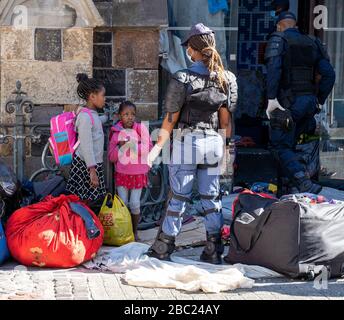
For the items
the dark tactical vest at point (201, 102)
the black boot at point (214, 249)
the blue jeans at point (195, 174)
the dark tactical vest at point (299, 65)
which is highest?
the dark tactical vest at point (299, 65)

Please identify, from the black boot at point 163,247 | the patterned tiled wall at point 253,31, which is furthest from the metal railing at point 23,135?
the patterned tiled wall at point 253,31

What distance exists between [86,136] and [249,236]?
1.46 metres

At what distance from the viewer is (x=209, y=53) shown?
21.3ft

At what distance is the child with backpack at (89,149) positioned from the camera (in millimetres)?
6914

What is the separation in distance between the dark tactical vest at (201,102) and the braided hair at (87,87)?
0.81 m

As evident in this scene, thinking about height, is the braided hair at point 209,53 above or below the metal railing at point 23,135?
above

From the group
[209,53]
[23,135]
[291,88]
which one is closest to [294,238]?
[209,53]

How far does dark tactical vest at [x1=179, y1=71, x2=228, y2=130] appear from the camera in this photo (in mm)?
6457

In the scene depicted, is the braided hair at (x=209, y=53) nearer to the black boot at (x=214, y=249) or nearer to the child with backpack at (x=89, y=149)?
the child with backpack at (x=89, y=149)

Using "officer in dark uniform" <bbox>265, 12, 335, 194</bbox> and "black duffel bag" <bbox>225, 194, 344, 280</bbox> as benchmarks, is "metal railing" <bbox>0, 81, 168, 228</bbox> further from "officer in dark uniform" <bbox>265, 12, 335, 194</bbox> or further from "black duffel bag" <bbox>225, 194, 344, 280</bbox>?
"black duffel bag" <bbox>225, 194, 344, 280</bbox>

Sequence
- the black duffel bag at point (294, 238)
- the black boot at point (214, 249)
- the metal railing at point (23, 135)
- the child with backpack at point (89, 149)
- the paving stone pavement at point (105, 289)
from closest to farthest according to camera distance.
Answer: the paving stone pavement at point (105, 289) < the black duffel bag at point (294, 238) < the black boot at point (214, 249) < the child with backpack at point (89, 149) < the metal railing at point (23, 135)

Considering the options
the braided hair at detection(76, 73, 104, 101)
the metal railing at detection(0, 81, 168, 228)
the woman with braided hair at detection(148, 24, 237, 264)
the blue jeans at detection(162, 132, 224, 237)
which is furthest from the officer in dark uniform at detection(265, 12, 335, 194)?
the braided hair at detection(76, 73, 104, 101)

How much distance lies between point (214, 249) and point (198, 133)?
86cm
